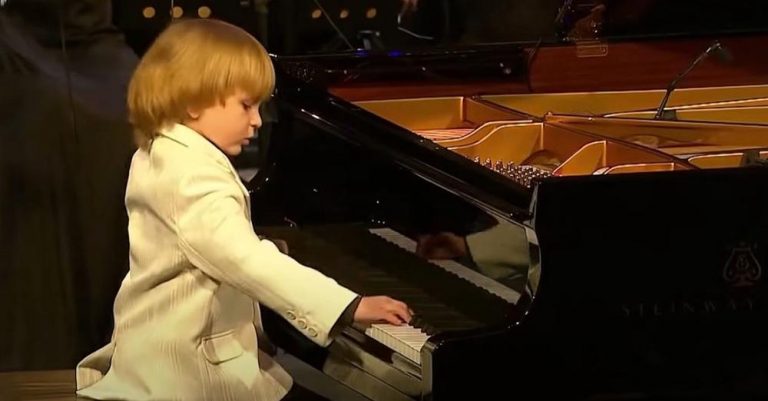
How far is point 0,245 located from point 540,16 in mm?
1546

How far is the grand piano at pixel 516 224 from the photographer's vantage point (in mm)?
2000

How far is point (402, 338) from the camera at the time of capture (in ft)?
6.86

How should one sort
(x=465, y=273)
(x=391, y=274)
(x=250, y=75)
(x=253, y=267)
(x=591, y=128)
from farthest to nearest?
(x=591, y=128)
(x=391, y=274)
(x=465, y=273)
(x=250, y=75)
(x=253, y=267)

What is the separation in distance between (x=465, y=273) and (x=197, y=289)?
46 cm

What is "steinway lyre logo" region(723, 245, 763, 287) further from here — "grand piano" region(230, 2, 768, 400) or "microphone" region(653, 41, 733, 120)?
"microphone" region(653, 41, 733, 120)

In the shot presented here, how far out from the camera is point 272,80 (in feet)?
6.96

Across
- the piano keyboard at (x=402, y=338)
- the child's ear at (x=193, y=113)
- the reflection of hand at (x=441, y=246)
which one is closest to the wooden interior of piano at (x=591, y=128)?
the reflection of hand at (x=441, y=246)

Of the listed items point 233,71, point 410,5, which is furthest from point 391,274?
point 410,5

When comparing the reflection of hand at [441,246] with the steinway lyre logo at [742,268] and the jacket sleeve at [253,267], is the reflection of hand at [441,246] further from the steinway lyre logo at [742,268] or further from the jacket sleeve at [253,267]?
the steinway lyre logo at [742,268]

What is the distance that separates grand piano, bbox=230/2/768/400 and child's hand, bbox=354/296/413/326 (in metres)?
0.07

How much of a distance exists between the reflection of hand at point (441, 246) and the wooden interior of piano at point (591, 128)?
21cm

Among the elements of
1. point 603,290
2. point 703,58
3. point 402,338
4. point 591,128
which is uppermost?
point 703,58

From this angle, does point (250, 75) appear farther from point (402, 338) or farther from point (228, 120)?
point (402, 338)

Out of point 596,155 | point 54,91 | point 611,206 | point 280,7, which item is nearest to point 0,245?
point 54,91
